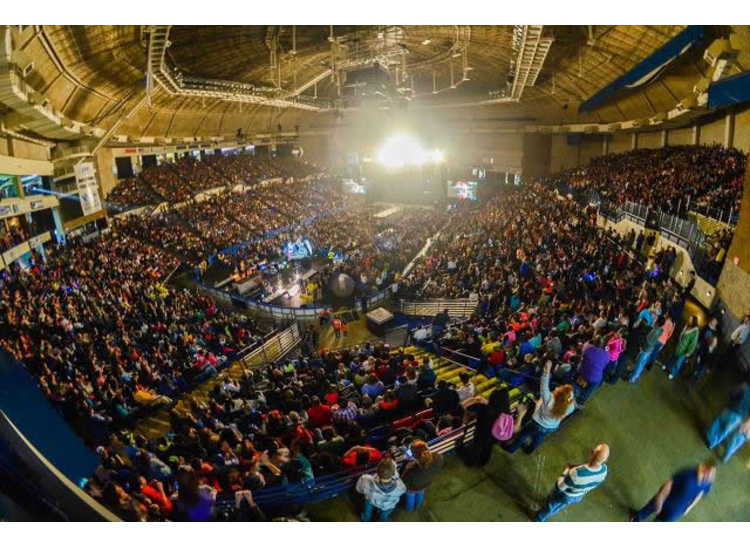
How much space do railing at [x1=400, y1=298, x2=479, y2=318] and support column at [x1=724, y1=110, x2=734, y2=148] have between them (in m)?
11.0

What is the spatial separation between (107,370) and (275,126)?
28.0 metres

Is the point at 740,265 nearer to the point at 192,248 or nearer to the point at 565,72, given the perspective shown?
the point at 565,72

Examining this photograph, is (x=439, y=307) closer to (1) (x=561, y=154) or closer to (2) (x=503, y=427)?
(2) (x=503, y=427)

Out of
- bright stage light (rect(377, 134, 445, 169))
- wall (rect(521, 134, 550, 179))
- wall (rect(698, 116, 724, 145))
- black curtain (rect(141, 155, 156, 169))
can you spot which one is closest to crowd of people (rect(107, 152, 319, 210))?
black curtain (rect(141, 155, 156, 169))

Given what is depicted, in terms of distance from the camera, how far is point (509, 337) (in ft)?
22.2

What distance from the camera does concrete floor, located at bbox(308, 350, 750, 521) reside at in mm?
3945

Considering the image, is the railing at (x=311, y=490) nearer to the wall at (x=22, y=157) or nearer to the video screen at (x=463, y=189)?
the wall at (x=22, y=157)

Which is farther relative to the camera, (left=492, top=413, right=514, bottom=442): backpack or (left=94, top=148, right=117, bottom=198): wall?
(left=94, top=148, right=117, bottom=198): wall

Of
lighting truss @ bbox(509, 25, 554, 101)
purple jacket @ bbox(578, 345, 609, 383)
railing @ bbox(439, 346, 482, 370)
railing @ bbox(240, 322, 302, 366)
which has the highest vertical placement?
lighting truss @ bbox(509, 25, 554, 101)

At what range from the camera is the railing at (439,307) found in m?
10.9

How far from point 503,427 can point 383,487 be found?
1.32 meters

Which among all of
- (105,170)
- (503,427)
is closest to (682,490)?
(503,427)

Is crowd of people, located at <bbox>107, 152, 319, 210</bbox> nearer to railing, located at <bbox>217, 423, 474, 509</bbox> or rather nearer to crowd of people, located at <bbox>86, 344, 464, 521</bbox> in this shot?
crowd of people, located at <bbox>86, 344, 464, 521</bbox>

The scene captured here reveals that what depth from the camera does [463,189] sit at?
3025cm
